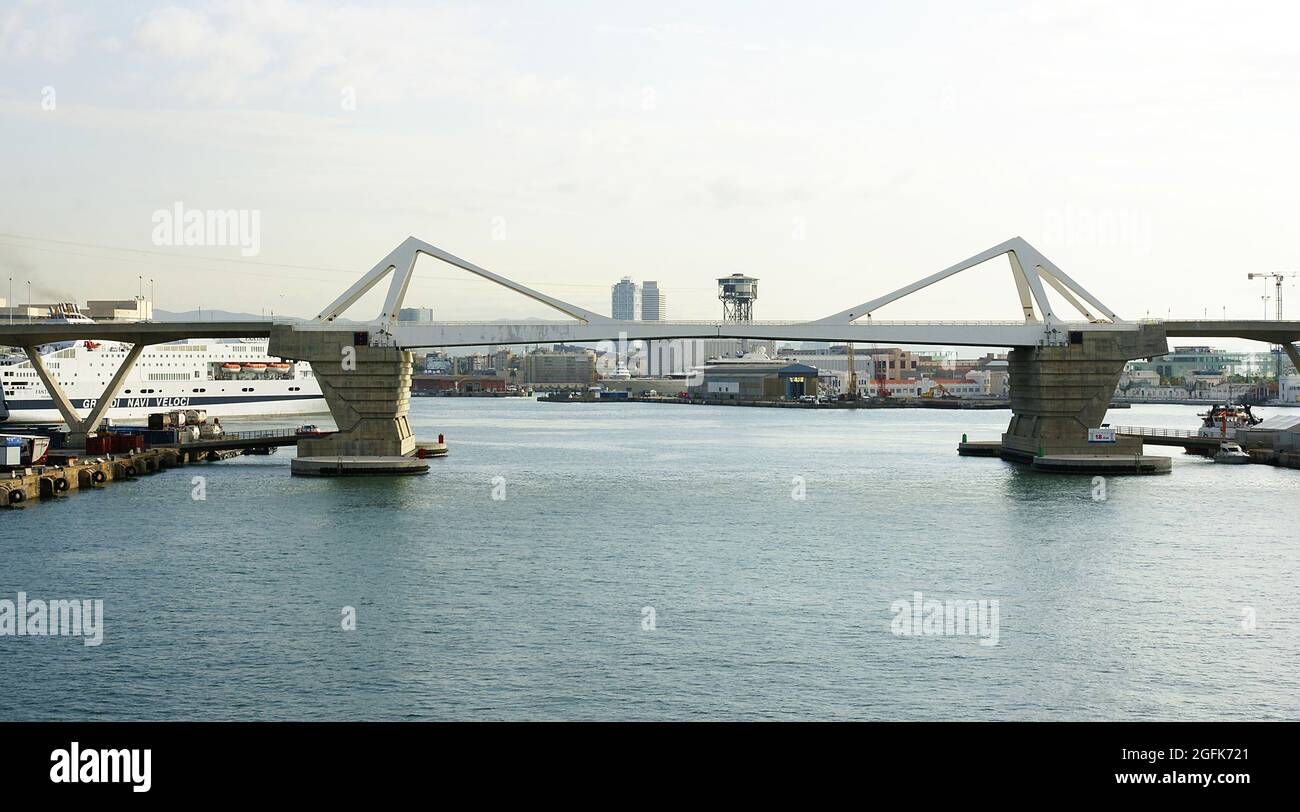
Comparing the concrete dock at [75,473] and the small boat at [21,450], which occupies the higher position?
the small boat at [21,450]

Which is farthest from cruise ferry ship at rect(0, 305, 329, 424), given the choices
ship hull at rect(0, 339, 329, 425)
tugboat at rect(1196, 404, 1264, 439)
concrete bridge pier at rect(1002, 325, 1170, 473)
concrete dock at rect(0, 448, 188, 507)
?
tugboat at rect(1196, 404, 1264, 439)

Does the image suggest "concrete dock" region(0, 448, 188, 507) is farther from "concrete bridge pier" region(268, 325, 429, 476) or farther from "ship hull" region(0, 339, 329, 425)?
"ship hull" region(0, 339, 329, 425)

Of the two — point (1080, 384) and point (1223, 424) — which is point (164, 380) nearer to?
point (1080, 384)

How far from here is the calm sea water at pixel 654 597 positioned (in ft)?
84.8

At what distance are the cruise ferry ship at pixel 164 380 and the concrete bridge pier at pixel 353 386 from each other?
54.5 metres

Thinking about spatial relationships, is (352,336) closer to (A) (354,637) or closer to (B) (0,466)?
(B) (0,466)

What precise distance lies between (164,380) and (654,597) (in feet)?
385

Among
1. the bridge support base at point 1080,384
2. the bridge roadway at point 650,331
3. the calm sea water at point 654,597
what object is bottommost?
the calm sea water at point 654,597

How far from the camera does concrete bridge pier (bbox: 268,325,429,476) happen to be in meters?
75.9

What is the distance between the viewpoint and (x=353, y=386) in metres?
76.2

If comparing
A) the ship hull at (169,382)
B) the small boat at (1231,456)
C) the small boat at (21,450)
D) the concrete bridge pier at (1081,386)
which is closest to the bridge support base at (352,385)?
the small boat at (21,450)

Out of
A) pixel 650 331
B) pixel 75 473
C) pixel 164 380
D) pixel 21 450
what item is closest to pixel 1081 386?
pixel 650 331

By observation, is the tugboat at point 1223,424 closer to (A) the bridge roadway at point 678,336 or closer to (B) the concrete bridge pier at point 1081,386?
(A) the bridge roadway at point 678,336
